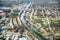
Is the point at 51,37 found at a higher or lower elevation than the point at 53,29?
lower

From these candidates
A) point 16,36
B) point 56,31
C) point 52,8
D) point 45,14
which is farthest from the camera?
point 52,8

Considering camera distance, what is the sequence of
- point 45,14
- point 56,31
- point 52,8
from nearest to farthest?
point 56,31
point 45,14
point 52,8

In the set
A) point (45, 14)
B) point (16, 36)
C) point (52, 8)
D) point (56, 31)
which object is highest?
point (52, 8)

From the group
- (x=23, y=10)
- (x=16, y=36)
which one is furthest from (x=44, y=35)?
(x=23, y=10)

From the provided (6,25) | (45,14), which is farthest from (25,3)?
(6,25)

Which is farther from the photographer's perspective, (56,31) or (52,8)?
(52,8)

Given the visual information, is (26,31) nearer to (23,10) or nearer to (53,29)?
(53,29)
